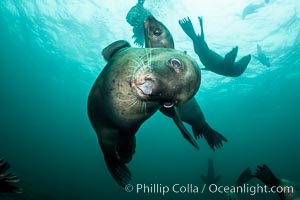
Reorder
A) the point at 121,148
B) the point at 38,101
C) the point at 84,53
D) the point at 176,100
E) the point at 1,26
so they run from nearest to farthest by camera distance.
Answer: the point at 176,100 → the point at 121,148 → the point at 84,53 → the point at 1,26 → the point at 38,101

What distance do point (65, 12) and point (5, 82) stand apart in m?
31.8

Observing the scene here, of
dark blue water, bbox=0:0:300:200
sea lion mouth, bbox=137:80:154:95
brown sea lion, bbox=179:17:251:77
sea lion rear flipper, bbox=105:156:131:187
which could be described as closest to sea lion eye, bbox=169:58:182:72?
sea lion mouth, bbox=137:80:154:95

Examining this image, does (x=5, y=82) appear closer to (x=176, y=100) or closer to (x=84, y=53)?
(x=84, y=53)

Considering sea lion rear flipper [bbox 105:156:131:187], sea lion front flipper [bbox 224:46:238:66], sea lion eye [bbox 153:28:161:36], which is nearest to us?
sea lion eye [bbox 153:28:161:36]

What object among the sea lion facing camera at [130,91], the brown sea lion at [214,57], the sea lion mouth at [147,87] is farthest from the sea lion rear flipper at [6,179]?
the brown sea lion at [214,57]

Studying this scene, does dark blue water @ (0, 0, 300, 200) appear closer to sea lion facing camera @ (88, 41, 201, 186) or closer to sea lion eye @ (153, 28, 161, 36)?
sea lion facing camera @ (88, 41, 201, 186)

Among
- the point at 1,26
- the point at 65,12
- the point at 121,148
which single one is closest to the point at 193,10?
the point at 65,12

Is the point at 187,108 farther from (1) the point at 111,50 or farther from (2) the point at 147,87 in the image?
(2) the point at 147,87

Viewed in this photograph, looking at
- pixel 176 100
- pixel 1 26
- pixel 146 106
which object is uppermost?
pixel 1 26

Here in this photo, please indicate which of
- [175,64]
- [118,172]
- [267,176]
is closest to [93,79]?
[118,172]

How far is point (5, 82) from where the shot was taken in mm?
45656

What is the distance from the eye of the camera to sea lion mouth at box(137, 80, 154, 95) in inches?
83.0

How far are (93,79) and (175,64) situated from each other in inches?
1312

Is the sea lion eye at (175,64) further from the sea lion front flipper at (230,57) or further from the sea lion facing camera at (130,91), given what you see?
the sea lion front flipper at (230,57)
